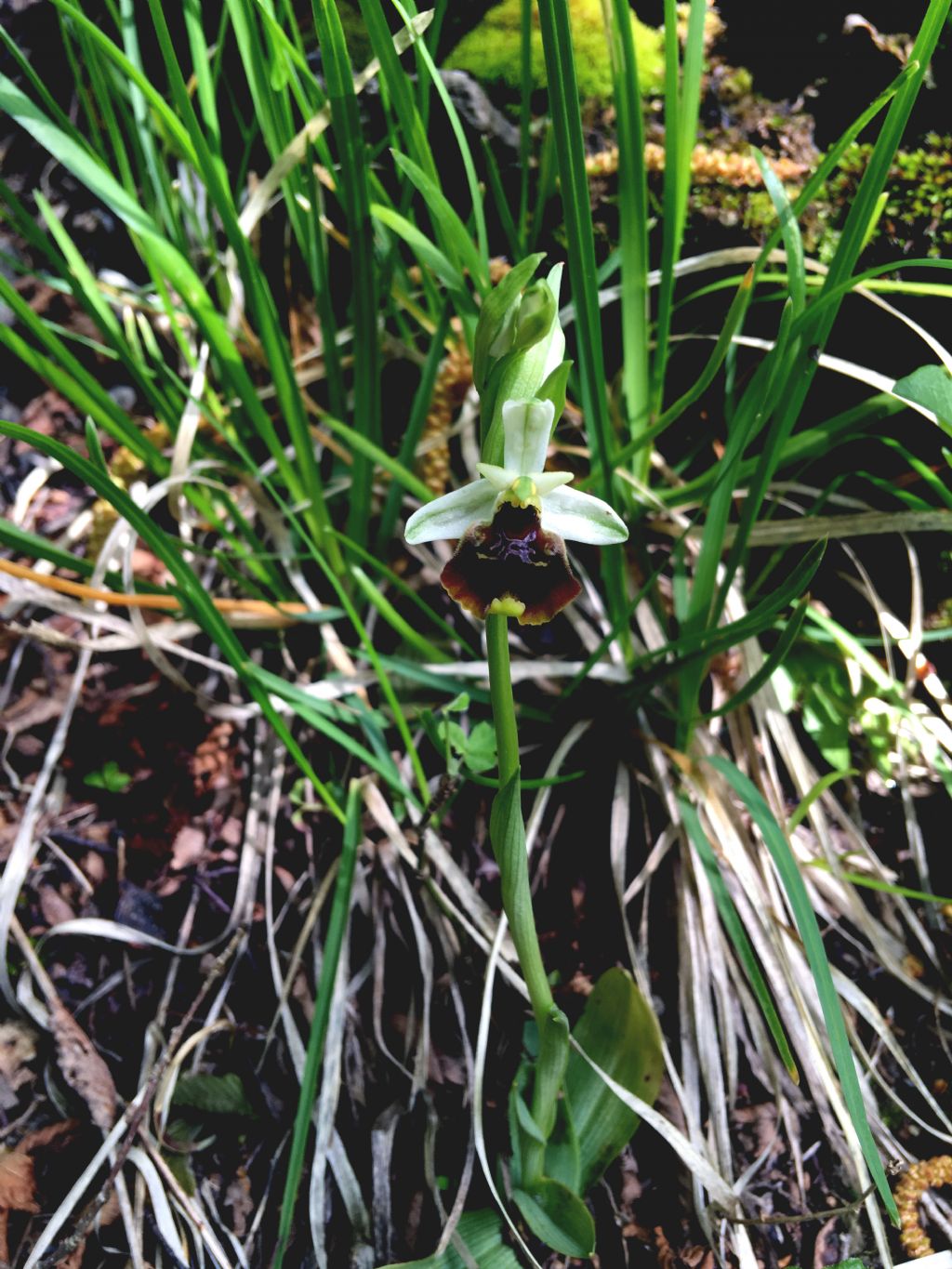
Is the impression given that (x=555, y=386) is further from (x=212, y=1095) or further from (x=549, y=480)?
(x=212, y=1095)

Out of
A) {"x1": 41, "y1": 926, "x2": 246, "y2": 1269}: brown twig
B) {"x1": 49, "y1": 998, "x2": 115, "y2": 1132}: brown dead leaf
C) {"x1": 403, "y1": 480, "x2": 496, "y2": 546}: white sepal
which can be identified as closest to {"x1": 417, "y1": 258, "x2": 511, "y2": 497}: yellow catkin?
{"x1": 403, "y1": 480, "x2": 496, "y2": 546}: white sepal

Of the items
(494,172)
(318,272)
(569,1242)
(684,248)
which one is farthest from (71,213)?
(569,1242)

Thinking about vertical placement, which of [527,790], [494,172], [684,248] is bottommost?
[527,790]

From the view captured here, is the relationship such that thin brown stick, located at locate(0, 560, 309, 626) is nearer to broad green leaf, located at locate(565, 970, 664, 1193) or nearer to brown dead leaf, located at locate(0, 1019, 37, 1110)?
brown dead leaf, located at locate(0, 1019, 37, 1110)

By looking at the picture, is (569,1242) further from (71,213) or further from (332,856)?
(71,213)

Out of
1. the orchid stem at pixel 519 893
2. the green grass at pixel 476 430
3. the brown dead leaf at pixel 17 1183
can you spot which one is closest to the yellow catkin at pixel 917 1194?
the green grass at pixel 476 430

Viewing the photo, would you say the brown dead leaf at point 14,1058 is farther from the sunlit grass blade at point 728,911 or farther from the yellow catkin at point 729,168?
the yellow catkin at point 729,168
